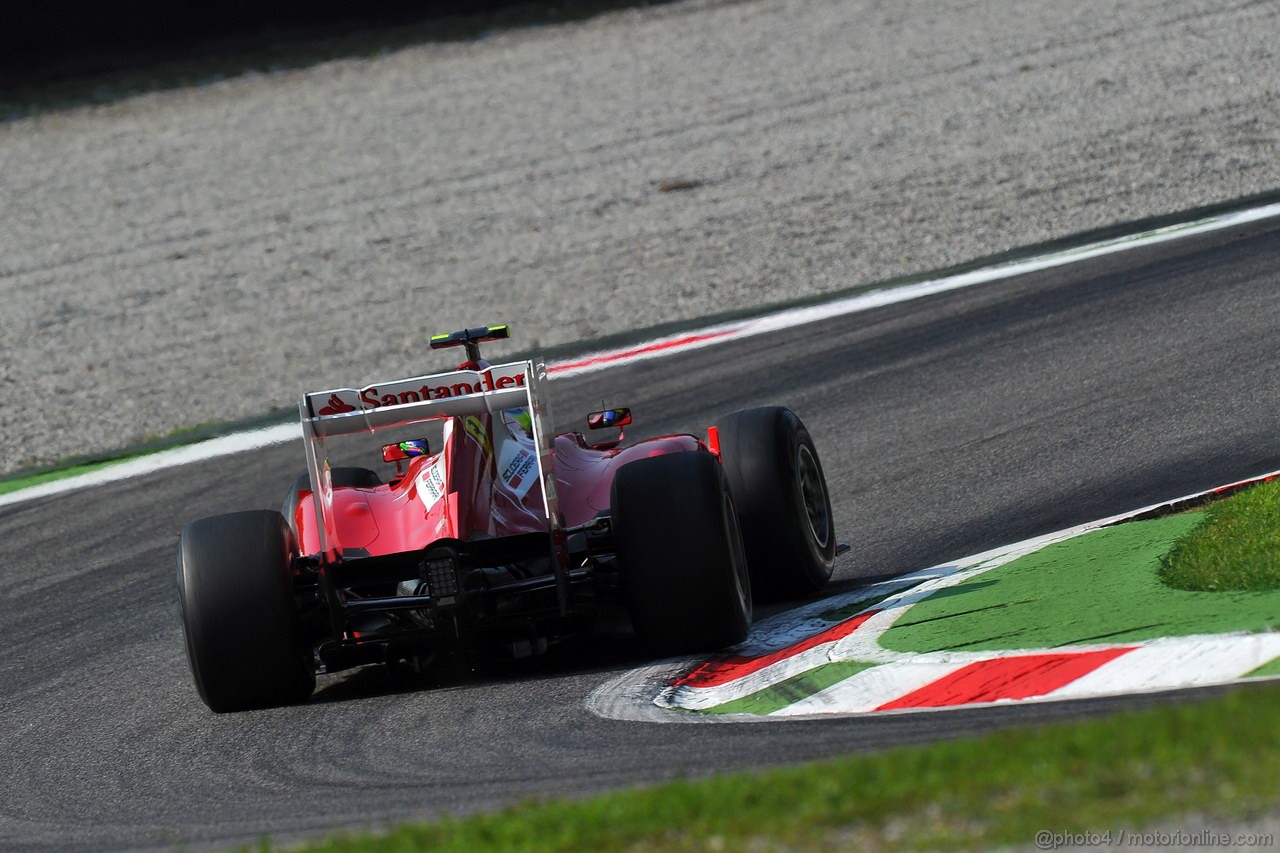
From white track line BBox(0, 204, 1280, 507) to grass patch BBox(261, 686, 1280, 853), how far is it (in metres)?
8.73

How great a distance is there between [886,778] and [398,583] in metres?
3.02

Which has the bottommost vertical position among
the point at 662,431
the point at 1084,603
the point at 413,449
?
the point at 1084,603

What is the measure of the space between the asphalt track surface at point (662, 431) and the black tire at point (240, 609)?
164mm

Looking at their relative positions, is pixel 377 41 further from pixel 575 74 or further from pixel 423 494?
pixel 423 494

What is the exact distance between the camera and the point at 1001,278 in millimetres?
13438

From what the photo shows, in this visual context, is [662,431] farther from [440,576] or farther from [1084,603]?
[1084,603]

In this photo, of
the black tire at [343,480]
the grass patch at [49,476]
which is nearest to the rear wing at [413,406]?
the black tire at [343,480]

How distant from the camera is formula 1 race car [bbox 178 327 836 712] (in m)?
6.05

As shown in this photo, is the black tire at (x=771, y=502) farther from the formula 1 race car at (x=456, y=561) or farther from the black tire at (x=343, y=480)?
the black tire at (x=343, y=480)

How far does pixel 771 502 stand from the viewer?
706 cm

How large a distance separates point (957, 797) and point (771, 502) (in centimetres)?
372

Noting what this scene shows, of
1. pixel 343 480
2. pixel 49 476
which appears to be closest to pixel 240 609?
pixel 343 480

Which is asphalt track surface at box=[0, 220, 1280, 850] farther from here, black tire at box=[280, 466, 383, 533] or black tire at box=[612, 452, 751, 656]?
black tire at box=[280, 466, 383, 533]

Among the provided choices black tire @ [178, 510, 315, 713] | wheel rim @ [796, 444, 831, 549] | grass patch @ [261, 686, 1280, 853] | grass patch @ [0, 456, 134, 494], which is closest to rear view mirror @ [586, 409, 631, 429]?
wheel rim @ [796, 444, 831, 549]
